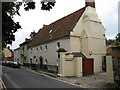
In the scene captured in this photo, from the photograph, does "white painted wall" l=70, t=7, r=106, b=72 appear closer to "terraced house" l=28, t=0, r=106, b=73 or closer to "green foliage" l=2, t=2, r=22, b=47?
"terraced house" l=28, t=0, r=106, b=73

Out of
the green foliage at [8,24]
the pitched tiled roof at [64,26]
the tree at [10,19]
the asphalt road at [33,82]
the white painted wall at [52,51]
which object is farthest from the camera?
the pitched tiled roof at [64,26]

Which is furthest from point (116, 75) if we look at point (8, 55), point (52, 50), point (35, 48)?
point (8, 55)

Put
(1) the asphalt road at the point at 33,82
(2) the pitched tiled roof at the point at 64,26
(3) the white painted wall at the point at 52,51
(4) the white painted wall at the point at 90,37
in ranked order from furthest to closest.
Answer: (2) the pitched tiled roof at the point at 64,26 < (3) the white painted wall at the point at 52,51 < (4) the white painted wall at the point at 90,37 < (1) the asphalt road at the point at 33,82

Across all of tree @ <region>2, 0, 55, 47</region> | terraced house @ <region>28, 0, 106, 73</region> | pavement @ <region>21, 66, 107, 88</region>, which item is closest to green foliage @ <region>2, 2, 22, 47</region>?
tree @ <region>2, 0, 55, 47</region>

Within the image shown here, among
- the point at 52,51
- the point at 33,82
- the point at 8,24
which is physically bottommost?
the point at 33,82

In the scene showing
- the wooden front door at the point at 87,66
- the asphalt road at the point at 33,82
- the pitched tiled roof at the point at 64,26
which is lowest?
the asphalt road at the point at 33,82

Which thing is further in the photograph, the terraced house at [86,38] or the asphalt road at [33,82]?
the terraced house at [86,38]

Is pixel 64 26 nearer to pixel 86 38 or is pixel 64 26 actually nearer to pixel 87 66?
pixel 86 38

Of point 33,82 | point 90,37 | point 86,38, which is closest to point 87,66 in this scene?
point 86,38

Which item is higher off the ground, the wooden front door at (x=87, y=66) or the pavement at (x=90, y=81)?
the wooden front door at (x=87, y=66)

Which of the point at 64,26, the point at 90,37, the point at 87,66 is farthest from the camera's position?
the point at 64,26

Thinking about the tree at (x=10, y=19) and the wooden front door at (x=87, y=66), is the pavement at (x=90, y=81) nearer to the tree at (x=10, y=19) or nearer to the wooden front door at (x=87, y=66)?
the wooden front door at (x=87, y=66)

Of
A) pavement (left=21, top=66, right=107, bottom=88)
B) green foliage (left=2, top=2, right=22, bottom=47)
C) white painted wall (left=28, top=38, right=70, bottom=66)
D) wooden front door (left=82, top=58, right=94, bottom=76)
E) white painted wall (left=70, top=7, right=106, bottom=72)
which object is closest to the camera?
green foliage (left=2, top=2, right=22, bottom=47)

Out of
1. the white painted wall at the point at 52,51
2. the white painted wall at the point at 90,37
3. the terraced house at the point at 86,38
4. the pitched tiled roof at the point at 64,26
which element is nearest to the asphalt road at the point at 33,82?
the terraced house at the point at 86,38
